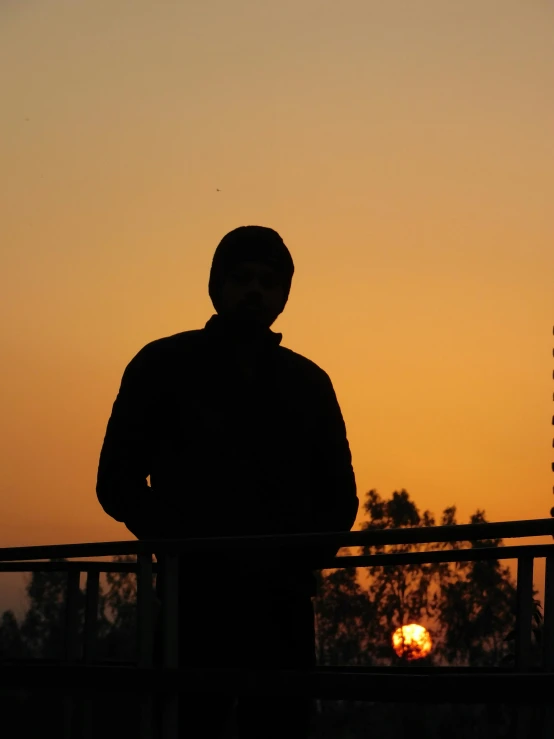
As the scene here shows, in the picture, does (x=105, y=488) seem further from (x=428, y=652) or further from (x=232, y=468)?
(x=428, y=652)

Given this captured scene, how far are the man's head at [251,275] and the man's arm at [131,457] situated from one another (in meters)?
0.43

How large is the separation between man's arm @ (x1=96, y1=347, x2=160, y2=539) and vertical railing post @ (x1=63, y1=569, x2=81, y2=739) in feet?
4.44

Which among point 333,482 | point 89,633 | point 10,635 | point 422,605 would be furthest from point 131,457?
point 10,635

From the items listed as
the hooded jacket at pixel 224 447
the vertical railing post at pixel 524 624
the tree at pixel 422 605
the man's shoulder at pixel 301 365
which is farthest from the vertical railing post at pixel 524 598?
the tree at pixel 422 605

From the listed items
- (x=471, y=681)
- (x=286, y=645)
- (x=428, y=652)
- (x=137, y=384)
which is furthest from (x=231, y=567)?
(x=428, y=652)

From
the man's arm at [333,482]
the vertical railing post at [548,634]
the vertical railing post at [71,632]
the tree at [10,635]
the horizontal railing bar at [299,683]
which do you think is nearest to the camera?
the horizontal railing bar at [299,683]

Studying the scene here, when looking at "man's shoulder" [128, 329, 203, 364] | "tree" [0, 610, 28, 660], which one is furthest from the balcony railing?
"tree" [0, 610, 28, 660]

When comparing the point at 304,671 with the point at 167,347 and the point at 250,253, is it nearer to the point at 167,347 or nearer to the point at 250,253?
the point at 167,347

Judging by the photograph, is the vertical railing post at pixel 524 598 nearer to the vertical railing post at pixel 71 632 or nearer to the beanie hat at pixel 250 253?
the beanie hat at pixel 250 253

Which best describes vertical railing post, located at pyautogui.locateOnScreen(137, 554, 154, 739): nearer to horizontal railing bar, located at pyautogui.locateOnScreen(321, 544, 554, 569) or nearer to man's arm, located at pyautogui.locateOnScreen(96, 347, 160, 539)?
man's arm, located at pyautogui.locateOnScreen(96, 347, 160, 539)

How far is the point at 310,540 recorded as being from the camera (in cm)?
425

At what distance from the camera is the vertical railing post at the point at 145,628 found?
4621 millimetres

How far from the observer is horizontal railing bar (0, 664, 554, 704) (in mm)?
3756

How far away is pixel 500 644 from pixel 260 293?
7592 cm
